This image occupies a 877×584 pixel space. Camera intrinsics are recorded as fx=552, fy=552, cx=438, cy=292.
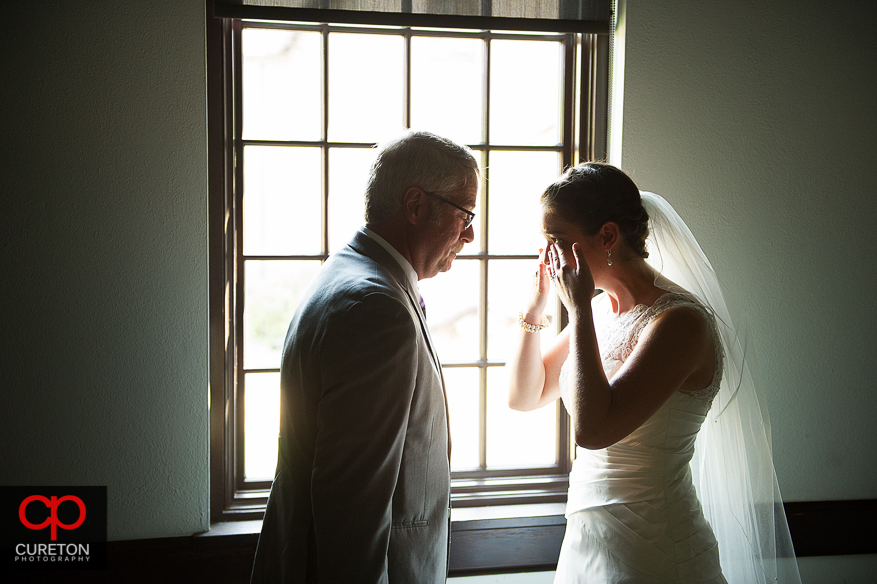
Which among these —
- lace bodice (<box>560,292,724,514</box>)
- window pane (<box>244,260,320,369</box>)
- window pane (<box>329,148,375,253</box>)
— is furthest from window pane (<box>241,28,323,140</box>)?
lace bodice (<box>560,292,724,514</box>)

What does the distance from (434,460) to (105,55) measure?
5.47 feet

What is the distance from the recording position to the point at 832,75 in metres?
2.04

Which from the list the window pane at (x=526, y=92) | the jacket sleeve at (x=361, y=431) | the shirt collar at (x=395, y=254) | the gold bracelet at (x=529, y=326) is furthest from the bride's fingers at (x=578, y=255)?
the window pane at (x=526, y=92)

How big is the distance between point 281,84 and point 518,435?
163 cm

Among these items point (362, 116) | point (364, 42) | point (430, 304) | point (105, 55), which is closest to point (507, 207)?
point (430, 304)

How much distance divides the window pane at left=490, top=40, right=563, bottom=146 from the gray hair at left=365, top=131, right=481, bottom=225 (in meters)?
0.91

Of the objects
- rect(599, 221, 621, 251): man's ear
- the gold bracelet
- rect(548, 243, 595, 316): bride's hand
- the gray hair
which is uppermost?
the gray hair

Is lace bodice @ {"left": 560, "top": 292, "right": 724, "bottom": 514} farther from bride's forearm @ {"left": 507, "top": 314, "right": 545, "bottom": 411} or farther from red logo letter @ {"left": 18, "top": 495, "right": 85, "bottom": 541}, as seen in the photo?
red logo letter @ {"left": 18, "top": 495, "right": 85, "bottom": 541}

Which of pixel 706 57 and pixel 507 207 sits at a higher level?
pixel 706 57

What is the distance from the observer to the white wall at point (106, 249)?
1775 millimetres

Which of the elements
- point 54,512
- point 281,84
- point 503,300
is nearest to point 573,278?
point 503,300

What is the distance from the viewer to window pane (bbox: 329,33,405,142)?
2035mm

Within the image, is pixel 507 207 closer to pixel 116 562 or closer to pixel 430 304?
pixel 430 304

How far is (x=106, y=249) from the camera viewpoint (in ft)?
5.97
